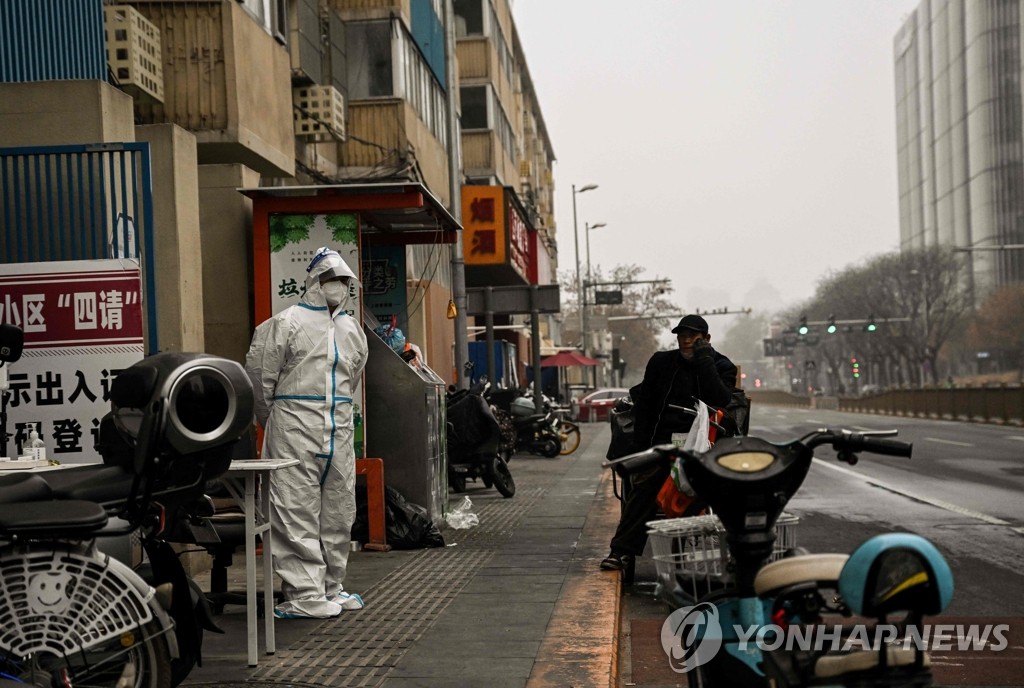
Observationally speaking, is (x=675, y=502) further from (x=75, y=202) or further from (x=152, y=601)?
(x=75, y=202)

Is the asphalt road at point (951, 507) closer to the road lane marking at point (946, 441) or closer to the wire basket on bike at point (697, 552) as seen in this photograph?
the road lane marking at point (946, 441)

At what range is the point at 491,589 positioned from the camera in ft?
26.1

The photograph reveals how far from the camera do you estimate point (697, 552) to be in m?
3.90

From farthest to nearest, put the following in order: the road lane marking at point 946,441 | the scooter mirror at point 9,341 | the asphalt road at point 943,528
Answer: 1. the road lane marking at point 946,441
2. the scooter mirror at point 9,341
3. the asphalt road at point 943,528

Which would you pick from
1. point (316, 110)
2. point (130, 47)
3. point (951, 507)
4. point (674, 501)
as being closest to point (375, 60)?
point (316, 110)

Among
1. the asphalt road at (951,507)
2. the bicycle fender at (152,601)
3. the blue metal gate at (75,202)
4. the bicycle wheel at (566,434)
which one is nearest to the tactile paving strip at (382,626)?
the bicycle fender at (152,601)

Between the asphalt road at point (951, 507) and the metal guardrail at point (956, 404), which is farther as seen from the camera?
the metal guardrail at point (956, 404)

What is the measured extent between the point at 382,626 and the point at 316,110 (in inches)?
433

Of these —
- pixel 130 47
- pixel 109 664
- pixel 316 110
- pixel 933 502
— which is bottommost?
pixel 933 502

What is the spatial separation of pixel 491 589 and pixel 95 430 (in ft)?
8.22

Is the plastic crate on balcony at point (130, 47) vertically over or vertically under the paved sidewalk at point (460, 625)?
over

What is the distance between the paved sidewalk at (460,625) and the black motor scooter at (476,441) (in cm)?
371

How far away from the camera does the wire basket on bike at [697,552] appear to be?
152 inches

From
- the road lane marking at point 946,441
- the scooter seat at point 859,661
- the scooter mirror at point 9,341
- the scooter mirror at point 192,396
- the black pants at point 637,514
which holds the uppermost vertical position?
the scooter mirror at point 9,341
